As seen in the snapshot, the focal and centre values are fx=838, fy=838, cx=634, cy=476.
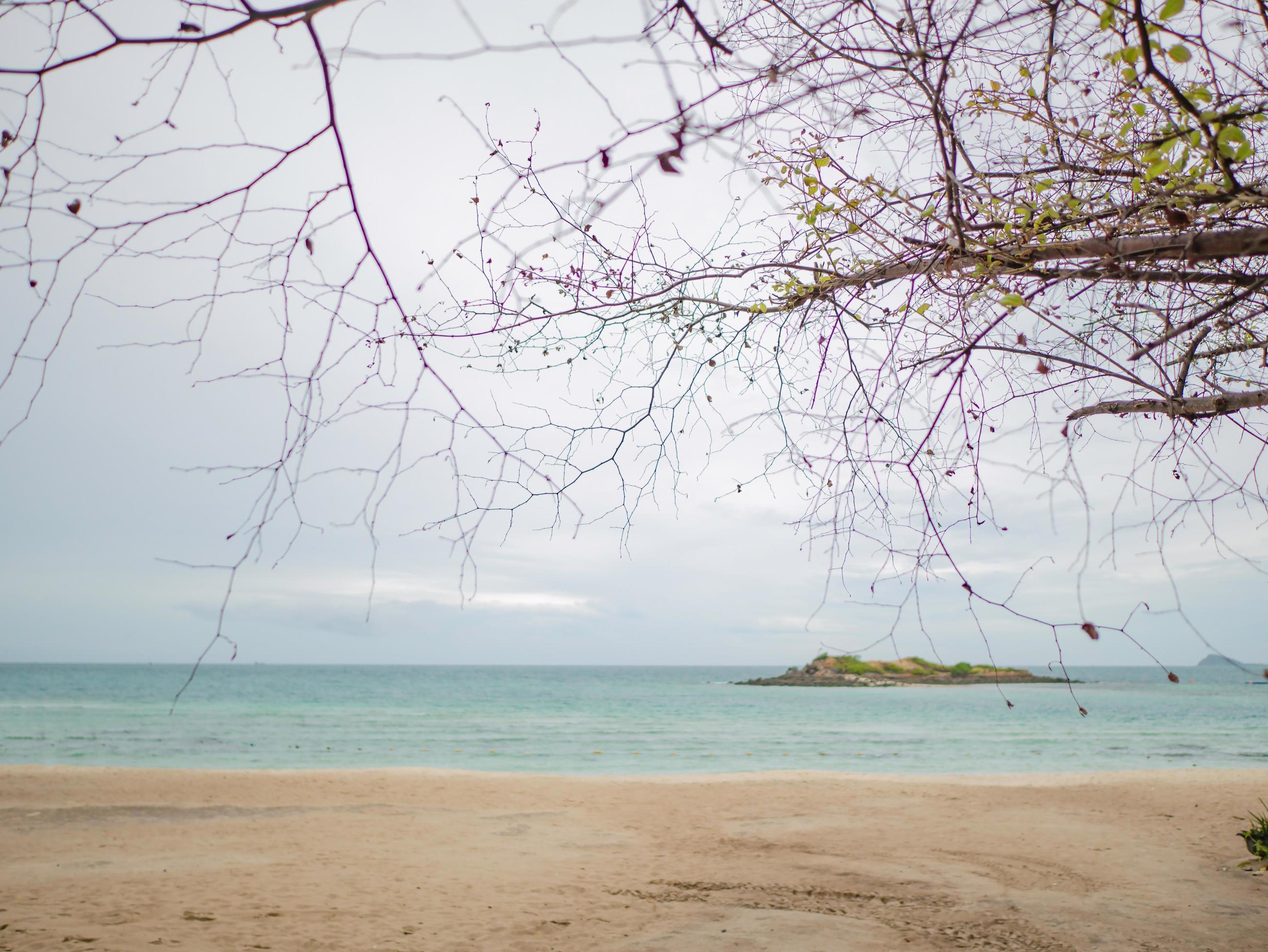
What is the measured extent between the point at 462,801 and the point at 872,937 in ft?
21.5

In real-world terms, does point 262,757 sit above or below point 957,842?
below

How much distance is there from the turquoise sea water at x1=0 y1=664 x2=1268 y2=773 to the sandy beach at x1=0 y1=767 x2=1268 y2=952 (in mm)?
5323

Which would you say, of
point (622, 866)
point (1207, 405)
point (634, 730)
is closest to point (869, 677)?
point (634, 730)

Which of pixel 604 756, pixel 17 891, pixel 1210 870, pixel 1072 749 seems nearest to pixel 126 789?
pixel 17 891

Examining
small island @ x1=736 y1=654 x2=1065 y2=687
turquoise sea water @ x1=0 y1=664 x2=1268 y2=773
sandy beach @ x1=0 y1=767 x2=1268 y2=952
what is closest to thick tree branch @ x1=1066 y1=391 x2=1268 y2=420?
sandy beach @ x1=0 y1=767 x2=1268 y2=952

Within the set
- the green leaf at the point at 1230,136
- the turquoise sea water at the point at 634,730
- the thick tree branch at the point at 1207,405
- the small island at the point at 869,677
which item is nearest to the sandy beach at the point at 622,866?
the thick tree branch at the point at 1207,405

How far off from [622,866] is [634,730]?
60.2 ft

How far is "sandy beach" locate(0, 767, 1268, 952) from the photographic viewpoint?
5320 mm

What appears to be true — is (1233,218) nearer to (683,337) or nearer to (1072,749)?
(683,337)

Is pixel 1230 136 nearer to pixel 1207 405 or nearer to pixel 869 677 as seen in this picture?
pixel 1207 405

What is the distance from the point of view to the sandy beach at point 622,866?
5.32 meters

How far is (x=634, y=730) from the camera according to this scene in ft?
82.5

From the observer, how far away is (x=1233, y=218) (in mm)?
2959

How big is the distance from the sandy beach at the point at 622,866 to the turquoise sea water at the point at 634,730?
5.32m
